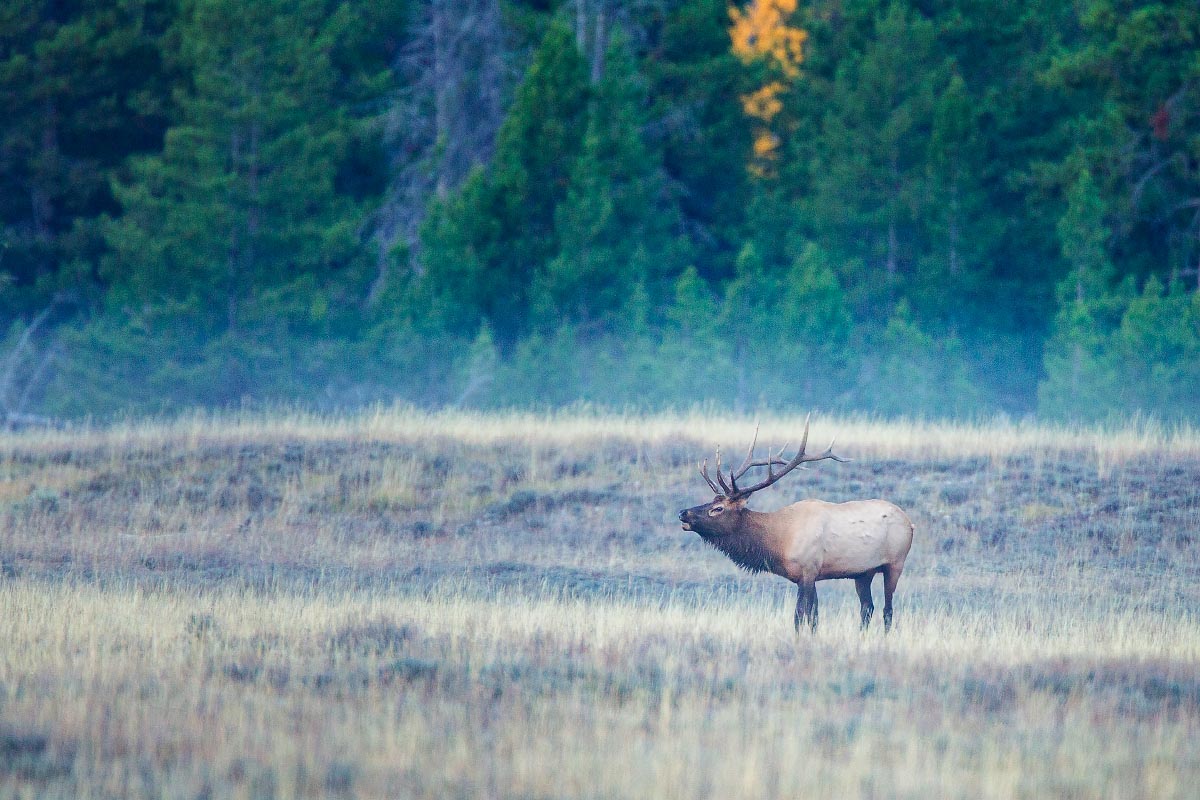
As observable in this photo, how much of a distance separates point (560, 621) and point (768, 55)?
2872cm

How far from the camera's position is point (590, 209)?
28719 mm

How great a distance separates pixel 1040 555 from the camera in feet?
50.5

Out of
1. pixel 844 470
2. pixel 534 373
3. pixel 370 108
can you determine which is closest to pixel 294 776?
pixel 844 470

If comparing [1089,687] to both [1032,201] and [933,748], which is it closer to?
[933,748]

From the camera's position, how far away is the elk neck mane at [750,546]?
10.9 metres

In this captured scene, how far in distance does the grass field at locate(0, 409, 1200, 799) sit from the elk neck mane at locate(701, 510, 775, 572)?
483 millimetres

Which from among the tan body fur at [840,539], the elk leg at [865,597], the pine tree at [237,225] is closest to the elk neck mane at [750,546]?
the tan body fur at [840,539]

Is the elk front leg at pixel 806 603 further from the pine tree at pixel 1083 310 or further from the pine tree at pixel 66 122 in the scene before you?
the pine tree at pixel 66 122

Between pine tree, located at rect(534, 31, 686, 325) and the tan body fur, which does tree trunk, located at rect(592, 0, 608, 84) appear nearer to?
pine tree, located at rect(534, 31, 686, 325)

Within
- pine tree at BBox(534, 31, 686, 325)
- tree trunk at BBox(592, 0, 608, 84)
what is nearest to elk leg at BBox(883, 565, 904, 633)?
pine tree at BBox(534, 31, 686, 325)

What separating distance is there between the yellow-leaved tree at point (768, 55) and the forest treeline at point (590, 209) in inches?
52.7

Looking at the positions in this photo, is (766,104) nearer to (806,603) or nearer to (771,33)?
(771,33)

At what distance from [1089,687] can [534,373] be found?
2095cm

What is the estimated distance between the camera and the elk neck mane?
10898mm
